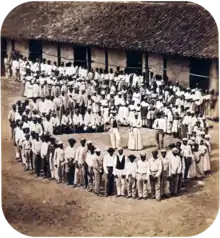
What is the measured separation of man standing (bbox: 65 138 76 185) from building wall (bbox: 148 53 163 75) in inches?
34.6

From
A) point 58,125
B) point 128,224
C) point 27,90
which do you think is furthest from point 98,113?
point 128,224

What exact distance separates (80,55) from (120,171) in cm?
102

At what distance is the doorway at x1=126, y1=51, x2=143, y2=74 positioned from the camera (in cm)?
440

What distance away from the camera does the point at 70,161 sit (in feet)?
15.3

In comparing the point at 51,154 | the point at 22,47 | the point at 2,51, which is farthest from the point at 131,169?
the point at 2,51

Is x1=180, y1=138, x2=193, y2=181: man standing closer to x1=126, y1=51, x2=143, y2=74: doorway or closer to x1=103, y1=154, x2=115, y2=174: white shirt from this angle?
x1=103, y1=154, x2=115, y2=174: white shirt

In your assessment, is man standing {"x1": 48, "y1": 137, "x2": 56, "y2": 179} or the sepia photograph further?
man standing {"x1": 48, "y1": 137, "x2": 56, "y2": 179}

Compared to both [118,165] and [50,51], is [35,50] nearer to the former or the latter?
[50,51]

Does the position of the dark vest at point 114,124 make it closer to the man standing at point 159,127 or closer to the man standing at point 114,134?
the man standing at point 114,134

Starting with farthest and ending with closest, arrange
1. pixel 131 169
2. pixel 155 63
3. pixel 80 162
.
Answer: pixel 80 162 < pixel 131 169 < pixel 155 63

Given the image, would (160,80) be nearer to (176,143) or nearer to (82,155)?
(176,143)

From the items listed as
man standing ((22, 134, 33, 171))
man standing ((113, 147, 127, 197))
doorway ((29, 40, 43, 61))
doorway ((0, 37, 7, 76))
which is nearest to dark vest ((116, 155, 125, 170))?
man standing ((113, 147, 127, 197))

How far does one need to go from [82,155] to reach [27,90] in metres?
0.72

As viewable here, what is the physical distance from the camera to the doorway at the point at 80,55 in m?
4.52
